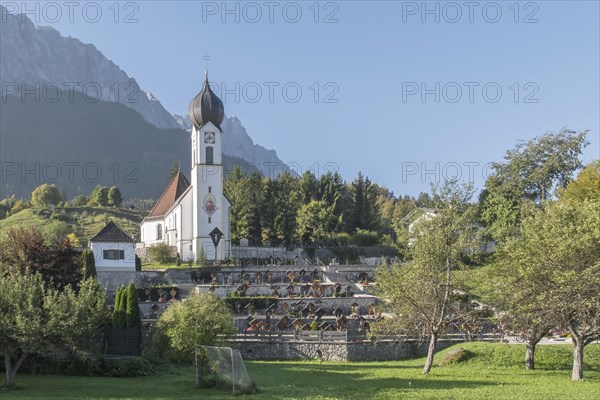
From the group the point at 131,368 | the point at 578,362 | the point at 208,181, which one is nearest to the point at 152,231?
the point at 208,181

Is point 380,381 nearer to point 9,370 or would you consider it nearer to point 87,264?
point 9,370

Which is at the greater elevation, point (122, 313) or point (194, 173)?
point (194, 173)

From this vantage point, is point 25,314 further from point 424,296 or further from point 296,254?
point 296,254

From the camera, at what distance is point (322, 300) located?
47094 mm

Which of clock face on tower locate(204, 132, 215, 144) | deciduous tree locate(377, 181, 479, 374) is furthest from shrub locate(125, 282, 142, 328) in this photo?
clock face on tower locate(204, 132, 215, 144)

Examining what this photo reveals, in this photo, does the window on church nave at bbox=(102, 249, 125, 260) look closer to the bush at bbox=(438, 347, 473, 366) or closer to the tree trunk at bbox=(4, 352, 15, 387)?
the tree trunk at bbox=(4, 352, 15, 387)

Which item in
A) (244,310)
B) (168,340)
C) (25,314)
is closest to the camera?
(25,314)

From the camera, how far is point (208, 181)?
6800 cm

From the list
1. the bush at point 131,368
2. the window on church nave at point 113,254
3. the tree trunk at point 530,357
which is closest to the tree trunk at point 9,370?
the bush at point 131,368

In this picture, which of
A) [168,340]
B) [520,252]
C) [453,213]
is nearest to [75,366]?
[168,340]

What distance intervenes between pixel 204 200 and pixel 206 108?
30.7 ft

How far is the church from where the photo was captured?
6569 cm

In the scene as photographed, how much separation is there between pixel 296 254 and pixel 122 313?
3445cm

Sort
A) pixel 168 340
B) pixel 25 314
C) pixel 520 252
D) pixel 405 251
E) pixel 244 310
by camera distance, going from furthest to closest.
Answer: pixel 244 310 → pixel 168 340 → pixel 405 251 → pixel 520 252 → pixel 25 314
